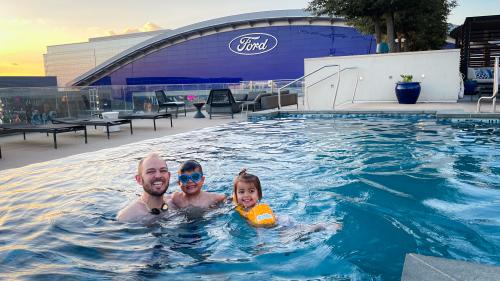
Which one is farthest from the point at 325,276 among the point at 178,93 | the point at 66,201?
the point at 178,93

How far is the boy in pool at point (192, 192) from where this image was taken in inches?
138

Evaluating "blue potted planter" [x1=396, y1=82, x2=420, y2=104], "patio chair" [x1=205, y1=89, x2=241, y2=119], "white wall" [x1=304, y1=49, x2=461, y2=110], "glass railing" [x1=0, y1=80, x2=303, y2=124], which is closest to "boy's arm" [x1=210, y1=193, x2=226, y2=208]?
"glass railing" [x1=0, y1=80, x2=303, y2=124]

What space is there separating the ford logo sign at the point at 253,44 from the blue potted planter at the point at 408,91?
99.4 feet

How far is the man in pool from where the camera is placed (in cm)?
325

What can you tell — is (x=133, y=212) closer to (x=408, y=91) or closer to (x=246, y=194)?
(x=246, y=194)

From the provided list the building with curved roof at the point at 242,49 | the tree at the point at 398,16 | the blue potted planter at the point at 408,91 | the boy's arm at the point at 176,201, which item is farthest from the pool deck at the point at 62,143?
the building with curved roof at the point at 242,49

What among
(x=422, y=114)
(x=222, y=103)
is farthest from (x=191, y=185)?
(x=222, y=103)

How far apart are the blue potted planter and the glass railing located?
6.72 meters

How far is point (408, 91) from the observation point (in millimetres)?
12469

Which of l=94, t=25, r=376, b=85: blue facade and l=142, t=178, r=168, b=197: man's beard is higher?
l=94, t=25, r=376, b=85: blue facade

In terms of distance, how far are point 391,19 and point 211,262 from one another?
52.9 feet

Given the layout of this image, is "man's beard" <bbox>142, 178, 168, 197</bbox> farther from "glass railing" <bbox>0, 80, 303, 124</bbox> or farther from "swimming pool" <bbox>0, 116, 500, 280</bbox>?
"glass railing" <bbox>0, 80, 303, 124</bbox>

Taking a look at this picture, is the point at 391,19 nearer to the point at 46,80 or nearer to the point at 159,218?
the point at 159,218

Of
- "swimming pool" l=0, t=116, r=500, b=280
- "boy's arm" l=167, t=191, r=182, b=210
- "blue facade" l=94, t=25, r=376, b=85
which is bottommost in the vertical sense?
"swimming pool" l=0, t=116, r=500, b=280
